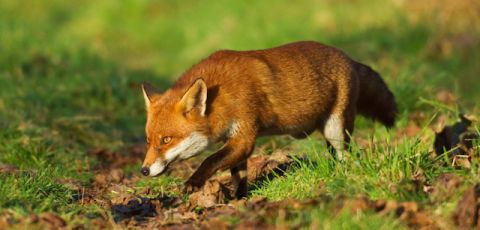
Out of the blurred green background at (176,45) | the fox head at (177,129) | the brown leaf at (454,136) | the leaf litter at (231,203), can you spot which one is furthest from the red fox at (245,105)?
the blurred green background at (176,45)

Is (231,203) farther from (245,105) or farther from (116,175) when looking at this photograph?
(116,175)

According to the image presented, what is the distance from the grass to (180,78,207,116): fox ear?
79cm

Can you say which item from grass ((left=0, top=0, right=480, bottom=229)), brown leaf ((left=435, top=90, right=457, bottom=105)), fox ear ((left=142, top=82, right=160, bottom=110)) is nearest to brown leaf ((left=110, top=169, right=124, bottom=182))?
grass ((left=0, top=0, right=480, bottom=229))

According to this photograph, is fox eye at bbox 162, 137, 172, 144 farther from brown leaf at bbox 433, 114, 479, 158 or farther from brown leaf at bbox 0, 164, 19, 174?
brown leaf at bbox 433, 114, 479, 158

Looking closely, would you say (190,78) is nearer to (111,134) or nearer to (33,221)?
(33,221)

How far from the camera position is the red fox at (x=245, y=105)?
598cm

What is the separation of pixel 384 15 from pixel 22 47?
5.56 m

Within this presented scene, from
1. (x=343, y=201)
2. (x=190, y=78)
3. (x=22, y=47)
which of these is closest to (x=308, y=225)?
(x=343, y=201)

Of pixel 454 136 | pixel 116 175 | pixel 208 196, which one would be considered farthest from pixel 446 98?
pixel 208 196

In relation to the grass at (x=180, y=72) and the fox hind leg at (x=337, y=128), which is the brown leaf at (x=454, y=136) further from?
the fox hind leg at (x=337, y=128)

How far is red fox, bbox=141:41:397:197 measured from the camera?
5980 millimetres

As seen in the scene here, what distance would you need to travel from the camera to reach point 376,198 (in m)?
5.03

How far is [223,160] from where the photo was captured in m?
5.91

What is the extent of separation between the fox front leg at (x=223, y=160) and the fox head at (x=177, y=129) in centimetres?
21
